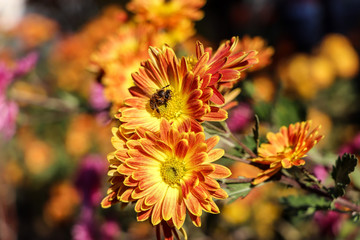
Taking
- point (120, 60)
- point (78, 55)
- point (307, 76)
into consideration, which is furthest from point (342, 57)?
point (78, 55)

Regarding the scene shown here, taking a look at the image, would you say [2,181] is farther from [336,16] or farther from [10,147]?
[336,16]

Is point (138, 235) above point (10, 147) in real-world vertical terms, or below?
below

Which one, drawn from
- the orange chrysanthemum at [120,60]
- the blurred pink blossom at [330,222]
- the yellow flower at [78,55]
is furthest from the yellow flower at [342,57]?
the orange chrysanthemum at [120,60]

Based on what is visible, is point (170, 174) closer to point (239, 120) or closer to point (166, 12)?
point (166, 12)

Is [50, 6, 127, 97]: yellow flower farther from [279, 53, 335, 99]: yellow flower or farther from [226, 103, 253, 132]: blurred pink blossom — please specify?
[226, 103, 253, 132]: blurred pink blossom

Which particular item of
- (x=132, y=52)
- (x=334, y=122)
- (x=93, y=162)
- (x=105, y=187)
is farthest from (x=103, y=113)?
(x=334, y=122)
